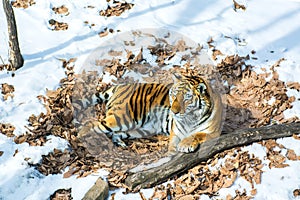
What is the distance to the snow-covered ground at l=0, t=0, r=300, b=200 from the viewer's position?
5004 millimetres

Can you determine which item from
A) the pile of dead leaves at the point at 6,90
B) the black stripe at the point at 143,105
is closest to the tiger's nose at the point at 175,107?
the black stripe at the point at 143,105

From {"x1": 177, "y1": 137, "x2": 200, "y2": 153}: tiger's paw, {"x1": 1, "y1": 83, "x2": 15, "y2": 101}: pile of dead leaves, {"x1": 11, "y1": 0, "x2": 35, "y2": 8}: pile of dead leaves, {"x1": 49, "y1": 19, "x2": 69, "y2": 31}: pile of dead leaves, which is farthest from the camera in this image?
{"x1": 11, "y1": 0, "x2": 35, "y2": 8}: pile of dead leaves

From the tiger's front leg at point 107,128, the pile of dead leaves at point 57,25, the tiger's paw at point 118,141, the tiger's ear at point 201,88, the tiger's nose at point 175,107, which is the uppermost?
the tiger's ear at point 201,88

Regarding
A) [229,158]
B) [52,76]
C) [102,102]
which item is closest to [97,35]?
[52,76]

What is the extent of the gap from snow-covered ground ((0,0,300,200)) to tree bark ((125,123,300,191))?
0.45 ft

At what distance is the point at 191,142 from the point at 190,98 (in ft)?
1.65

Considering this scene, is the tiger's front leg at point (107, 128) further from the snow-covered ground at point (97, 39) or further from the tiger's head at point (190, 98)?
the tiger's head at point (190, 98)

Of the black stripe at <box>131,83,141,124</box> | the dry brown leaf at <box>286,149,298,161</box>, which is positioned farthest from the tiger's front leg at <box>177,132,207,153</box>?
the dry brown leaf at <box>286,149,298,161</box>

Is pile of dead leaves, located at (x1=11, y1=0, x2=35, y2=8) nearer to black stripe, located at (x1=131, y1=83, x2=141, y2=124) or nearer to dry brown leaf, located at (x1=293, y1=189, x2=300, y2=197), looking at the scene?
black stripe, located at (x1=131, y1=83, x2=141, y2=124)

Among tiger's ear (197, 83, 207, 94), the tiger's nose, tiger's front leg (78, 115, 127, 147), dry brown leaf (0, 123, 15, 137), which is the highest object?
tiger's ear (197, 83, 207, 94)

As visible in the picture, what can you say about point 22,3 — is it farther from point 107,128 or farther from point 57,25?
point 107,128

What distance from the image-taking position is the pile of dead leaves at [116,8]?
7.43 metres

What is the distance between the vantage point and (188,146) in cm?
483

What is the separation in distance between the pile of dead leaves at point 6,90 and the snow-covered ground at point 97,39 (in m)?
0.08
